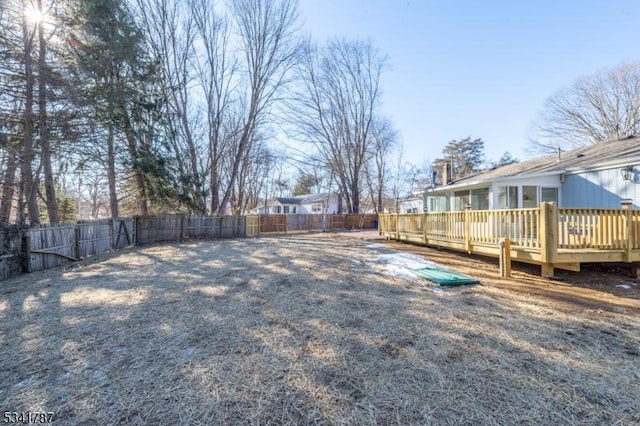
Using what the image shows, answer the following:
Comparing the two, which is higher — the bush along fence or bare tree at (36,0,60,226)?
bare tree at (36,0,60,226)

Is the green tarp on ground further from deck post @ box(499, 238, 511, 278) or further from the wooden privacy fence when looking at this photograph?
the wooden privacy fence

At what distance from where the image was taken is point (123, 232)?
40.3ft

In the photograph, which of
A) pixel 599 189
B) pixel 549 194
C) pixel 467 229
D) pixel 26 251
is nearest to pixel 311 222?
pixel 549 194

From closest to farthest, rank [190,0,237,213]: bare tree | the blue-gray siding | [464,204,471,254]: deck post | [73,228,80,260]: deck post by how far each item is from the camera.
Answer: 1. [464,204,471,254]: deck post
2. the blue-gray siding
3. [73,228,80,260]: deck post
4. [190,0,237,213]: bare tree

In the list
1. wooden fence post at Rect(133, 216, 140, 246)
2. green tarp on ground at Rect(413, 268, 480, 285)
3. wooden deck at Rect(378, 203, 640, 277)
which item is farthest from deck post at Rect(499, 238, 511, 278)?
wooden fence post at Rect(133, 216, 140, 246)

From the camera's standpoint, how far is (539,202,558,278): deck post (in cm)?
533

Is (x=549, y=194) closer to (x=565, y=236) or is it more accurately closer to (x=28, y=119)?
(x=565, y=236)

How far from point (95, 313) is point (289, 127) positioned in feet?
73.3

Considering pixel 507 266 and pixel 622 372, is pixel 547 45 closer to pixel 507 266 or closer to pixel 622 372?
pixel 507 266

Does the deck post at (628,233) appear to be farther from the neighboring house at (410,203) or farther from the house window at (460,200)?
the neighboring house at (410,203)

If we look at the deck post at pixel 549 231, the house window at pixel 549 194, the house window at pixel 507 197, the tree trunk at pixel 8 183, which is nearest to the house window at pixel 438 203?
the house window at pixel 507 197

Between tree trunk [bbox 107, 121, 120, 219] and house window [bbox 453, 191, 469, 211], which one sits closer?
tree trunk [bbox 107, 121, 120, 219]

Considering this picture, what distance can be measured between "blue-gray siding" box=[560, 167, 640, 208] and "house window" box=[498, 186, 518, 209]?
1397 millimetres

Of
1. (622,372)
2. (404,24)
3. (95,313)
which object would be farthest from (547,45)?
(95,313)
